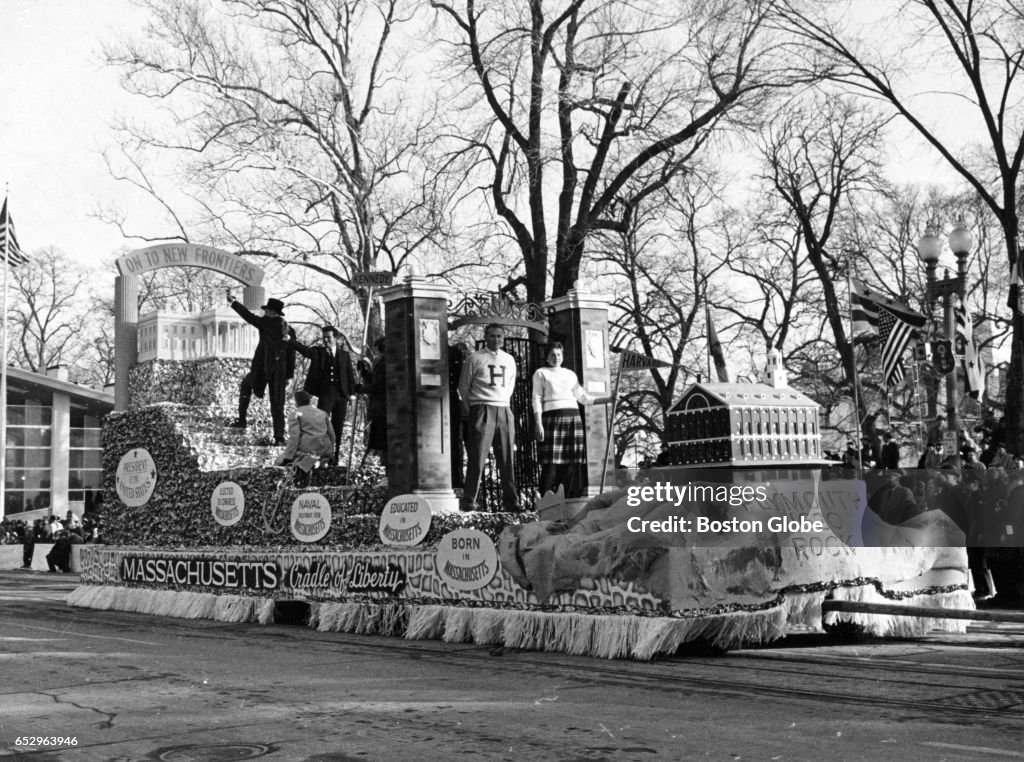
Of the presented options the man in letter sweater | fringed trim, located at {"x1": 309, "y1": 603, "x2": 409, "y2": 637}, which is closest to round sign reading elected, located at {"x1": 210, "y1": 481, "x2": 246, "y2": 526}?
fringed trim, located at {"x1": 309, "y1": 603, "x2": 409, "y2": 637}

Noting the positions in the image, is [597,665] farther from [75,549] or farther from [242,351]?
[75,549]

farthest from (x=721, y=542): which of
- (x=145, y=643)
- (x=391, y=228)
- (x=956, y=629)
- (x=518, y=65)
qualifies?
(x=391, y=228)

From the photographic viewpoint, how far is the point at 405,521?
1148 cm

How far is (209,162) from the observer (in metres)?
28.6

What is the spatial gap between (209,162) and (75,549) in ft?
33.8

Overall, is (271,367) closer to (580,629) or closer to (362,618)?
(362,618)

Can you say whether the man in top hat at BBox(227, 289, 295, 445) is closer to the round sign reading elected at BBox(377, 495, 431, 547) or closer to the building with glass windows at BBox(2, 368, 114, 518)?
the round sign reading elected at BBox(377, 495, 431, 547)

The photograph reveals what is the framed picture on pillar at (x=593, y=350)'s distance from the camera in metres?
13.7

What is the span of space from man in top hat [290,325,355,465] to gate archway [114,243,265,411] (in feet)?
6.22

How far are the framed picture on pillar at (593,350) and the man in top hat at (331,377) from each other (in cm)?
345

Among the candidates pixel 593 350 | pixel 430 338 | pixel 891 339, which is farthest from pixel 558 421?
pixel 891 339

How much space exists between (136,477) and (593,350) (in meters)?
6.29

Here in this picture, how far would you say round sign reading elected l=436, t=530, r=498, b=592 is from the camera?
415 inches

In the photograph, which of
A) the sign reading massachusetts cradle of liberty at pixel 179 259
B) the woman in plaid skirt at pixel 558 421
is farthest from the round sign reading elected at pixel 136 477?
the woman in plaid skirt at pixel 558 421
